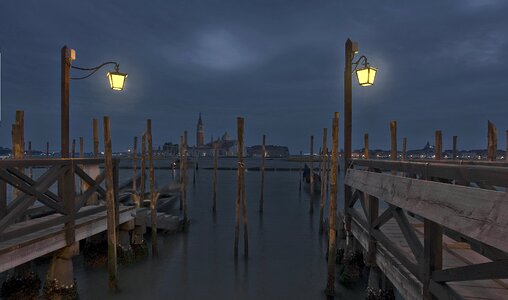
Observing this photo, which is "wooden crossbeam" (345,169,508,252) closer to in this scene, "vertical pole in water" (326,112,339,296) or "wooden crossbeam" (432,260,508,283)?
"wooden crossbeam" (432,260,508,283)

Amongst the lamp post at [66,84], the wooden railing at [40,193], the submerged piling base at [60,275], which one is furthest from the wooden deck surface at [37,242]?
the lamp post at [66,84]

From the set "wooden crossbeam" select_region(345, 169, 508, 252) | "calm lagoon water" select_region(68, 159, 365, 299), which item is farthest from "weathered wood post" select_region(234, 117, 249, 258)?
"wooden crossbeam" select_region(345, 169, 508, 252)

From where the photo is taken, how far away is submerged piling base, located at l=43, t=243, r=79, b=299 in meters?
6.50

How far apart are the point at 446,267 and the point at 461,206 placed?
6.32ft

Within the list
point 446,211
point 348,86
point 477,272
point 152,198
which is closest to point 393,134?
point 348,86

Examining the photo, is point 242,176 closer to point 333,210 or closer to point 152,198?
point 152,198

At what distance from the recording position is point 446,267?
3.81 m

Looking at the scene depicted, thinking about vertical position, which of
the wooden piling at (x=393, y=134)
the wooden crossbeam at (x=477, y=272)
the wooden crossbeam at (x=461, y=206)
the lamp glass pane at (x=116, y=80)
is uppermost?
the lamp glass pane at (x=116, y=80)

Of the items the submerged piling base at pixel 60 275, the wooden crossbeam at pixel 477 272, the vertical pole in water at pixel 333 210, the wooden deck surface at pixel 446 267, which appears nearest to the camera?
the wooden crossbeam at pixel 477 272

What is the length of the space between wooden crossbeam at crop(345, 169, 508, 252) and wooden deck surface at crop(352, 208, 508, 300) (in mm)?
932

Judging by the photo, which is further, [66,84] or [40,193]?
[66,84]

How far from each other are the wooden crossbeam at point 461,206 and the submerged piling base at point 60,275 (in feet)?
20.5

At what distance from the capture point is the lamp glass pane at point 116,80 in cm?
693

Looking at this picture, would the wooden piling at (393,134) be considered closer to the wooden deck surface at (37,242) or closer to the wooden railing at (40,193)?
the wooden railing at (40,193)
